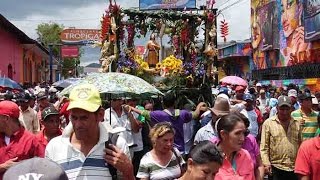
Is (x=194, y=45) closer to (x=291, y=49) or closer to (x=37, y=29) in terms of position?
(x=291, y=49)

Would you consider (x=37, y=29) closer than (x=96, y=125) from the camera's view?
No

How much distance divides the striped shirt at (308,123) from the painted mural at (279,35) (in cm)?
1846

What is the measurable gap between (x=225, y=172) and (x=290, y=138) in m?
2.67

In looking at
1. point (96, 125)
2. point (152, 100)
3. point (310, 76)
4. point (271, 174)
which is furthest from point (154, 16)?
point (310, 76)

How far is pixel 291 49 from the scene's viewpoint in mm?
29875

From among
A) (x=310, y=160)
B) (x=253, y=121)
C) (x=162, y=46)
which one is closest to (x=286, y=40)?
(x=162, y=46)

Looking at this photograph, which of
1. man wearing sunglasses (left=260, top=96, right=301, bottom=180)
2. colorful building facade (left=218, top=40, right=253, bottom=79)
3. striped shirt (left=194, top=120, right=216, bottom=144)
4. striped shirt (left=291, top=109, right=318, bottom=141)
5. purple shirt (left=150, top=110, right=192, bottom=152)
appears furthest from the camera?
colorful building facade (left=218, top=40, right=253, bottom=79)

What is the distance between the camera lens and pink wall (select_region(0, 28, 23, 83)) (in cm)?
2656

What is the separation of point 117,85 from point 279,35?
25.6 meters

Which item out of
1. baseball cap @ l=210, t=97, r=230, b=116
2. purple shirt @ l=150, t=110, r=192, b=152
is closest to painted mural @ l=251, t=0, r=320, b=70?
purple shirt @ l=150, t=110, r=192, b=152

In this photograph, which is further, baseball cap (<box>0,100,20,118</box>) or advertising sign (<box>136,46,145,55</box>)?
advertising sign (<box>136,46,145,55</box>)

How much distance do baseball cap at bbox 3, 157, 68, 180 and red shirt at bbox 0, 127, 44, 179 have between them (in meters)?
2.89

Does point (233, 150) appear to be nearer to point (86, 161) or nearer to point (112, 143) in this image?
point (112, 143)

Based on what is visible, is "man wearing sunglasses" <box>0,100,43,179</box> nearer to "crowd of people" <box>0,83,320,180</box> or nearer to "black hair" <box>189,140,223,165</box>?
"crowd of people" <box>0,83,320,180</box>
